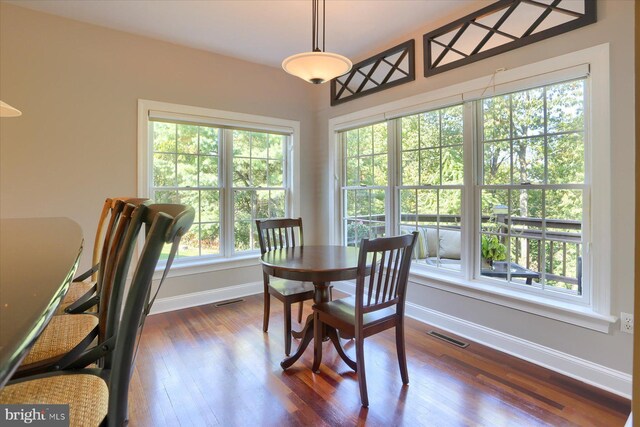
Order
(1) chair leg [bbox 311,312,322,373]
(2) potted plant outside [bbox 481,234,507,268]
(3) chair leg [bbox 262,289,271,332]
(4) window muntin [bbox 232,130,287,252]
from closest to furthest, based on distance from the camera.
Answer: (1) chair leg [bbox 311,312,322,373] < (2) potted plant outside [bbox 481,234,507,268] < (3) chair leg [bbox 262,289,271,332] < (4) window muntin [bbox 232,130,287,252]

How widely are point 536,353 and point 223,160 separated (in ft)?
11.3

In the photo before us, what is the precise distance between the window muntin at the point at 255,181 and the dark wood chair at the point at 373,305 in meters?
2.03

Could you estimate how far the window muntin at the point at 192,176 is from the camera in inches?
131

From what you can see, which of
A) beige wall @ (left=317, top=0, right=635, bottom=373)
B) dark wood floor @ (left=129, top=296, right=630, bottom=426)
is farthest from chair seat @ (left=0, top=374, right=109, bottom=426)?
beige wall @ (left=317, top=0, right=635, bottom=373)

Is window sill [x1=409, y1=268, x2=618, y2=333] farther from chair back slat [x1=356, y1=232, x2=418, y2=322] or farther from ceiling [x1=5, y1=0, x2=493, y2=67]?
ceiling [x1=5, y1=0, x2=493, y2=67]

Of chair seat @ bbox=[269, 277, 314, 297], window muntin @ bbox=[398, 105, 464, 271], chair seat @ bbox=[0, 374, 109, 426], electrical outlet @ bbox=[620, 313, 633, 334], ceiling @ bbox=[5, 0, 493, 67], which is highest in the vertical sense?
ceiling @ bbox=[5, 0, 493, 67]

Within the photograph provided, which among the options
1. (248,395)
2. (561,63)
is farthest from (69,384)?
(561,63)

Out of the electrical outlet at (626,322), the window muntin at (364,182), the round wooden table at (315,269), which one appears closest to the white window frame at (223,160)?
the window muntin at (364,182)

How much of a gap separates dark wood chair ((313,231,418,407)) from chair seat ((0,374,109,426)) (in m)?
1.26

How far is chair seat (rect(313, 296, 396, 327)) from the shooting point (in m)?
1.90

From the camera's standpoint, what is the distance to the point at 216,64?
11.6ft

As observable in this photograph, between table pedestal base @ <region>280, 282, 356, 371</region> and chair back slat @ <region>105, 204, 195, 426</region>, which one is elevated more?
chair back slat @ <region>105, 204, 195, 426</region>

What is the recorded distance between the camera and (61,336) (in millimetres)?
1058

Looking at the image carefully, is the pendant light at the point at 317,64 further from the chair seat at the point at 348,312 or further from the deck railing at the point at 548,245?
the deck railing at the point at 548,245
